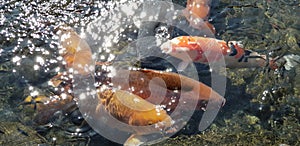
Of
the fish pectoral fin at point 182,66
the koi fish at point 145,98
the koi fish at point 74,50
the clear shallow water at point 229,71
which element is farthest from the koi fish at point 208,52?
the koi fish at point 74,50

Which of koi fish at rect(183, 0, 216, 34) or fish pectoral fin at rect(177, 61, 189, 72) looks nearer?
fish pectoral fin at rect(177, 61, 189, 72)

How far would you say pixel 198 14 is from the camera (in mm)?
4551

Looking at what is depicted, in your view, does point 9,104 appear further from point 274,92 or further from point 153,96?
point 274,92

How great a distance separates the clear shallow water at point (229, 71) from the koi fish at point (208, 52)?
0.11 metres

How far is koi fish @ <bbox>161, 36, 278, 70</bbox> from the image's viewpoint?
156 inches

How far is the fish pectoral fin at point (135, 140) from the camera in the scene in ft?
11.2

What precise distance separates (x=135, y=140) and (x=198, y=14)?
68.2 inches

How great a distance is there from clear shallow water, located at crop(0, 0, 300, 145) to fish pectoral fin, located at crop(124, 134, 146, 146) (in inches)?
9.4

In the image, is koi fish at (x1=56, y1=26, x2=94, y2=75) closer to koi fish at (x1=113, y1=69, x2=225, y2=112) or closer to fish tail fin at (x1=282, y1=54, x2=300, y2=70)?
koi fish at (x1=113, y1=69, x2=225, y2=112)

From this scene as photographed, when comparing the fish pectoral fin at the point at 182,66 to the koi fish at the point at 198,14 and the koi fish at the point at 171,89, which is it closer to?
the koi fish at the point at 171,89

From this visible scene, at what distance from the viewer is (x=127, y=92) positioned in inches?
141

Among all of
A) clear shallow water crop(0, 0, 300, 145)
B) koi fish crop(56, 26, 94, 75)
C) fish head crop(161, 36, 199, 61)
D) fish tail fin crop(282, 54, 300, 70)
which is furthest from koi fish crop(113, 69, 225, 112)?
fish tail fin crop(282, 54, 300, 70)

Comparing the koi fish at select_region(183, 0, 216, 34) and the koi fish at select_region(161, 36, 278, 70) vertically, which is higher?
the koi fish at select_region(183, 0, 216, 34)

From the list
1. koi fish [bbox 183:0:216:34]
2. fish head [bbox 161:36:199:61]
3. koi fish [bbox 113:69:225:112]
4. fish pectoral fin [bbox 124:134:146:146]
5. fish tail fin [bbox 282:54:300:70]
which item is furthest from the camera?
koi fish [bbox 183:0:216:34]
